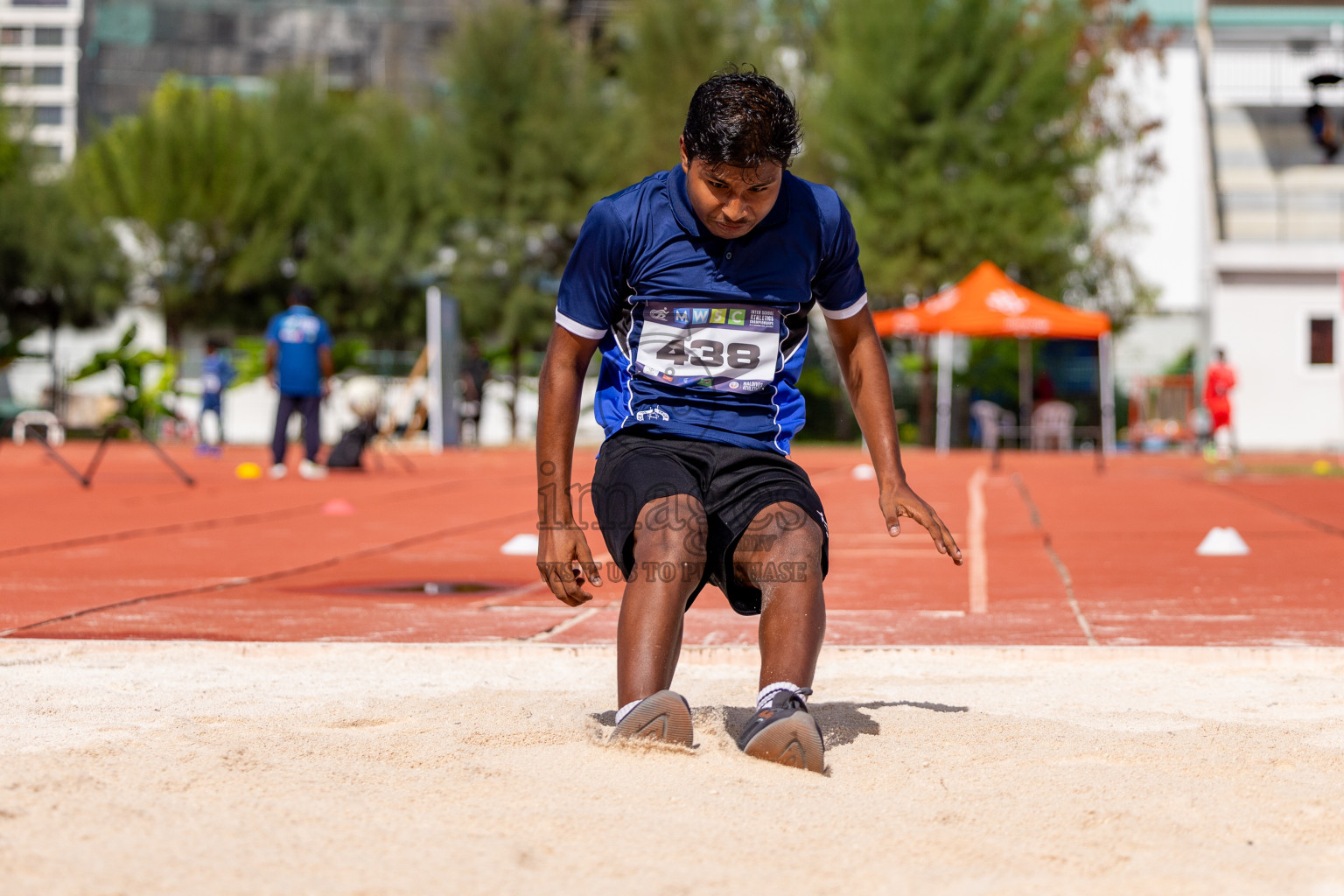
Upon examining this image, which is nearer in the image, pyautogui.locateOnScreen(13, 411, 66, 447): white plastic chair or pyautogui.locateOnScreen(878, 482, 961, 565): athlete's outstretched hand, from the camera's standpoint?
pyautogui.locateOnScreen(878, 482, 961, 565): athlete's outstretched hand

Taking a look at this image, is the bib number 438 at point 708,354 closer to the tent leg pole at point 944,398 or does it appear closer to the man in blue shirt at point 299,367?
the man in blue shirt at point 299,367

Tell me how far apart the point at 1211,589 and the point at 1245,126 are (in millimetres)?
29178

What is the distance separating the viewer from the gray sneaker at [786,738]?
3.19 meters

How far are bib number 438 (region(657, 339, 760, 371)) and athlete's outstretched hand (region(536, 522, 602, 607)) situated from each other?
453mm

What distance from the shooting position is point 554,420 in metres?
3.50

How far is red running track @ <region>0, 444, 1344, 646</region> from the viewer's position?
18.9 ft

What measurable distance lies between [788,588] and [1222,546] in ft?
19.4

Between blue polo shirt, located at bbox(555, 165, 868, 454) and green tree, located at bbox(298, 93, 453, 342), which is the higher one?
green tree, located at bbox(298, 93, 453, 342)

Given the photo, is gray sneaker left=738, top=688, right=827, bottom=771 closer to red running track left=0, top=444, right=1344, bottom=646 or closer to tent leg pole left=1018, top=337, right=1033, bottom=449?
red running track left=0, top=444, right=1344, bottom=646

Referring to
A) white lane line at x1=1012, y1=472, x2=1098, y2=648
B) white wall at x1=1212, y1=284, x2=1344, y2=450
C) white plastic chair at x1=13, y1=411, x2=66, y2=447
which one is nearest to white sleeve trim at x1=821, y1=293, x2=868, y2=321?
white lane line at x1=1012, y1=472, x2=1098, y2=648

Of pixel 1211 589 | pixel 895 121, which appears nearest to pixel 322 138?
pixel 895 121

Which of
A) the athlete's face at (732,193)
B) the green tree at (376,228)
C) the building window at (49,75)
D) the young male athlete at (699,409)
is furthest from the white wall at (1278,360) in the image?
the building window at (49,75)

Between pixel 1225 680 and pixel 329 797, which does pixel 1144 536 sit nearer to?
pixel 1225 680

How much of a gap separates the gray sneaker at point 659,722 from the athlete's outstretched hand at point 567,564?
30 cm
